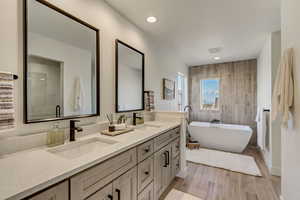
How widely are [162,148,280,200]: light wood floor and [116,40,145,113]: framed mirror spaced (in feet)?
4.53

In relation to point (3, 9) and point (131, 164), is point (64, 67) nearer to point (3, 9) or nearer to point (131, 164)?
point (3, 9)

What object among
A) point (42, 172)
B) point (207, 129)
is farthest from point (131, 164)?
point (207, 129)

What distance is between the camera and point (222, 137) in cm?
352

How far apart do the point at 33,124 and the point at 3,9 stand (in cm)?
85

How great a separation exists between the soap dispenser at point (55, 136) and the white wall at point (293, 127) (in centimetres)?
203

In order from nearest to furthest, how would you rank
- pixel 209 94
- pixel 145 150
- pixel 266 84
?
1. pixel 145 150
2. pixel 266 84
3. pixel 209 94

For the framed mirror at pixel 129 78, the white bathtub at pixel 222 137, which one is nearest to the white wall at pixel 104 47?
the framed mirror at pixel 129 78

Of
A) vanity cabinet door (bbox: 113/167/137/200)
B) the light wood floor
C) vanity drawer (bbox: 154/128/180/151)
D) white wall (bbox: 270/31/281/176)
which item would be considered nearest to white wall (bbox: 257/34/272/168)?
white wall (bbox: 270/31/281/176)

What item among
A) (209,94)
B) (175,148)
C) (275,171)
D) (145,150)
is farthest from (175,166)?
(209,94)

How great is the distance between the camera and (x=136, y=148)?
50.7 inches

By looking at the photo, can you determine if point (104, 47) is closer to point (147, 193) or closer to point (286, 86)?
point (147, 193)

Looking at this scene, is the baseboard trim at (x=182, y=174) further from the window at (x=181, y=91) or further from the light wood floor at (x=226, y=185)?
the window at (x=181, y=91)

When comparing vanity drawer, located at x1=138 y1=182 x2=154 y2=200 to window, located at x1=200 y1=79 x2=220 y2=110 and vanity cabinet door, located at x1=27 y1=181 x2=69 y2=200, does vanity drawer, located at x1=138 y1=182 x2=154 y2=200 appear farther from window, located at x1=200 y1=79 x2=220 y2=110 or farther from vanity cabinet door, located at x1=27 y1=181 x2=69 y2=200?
window, located at x1=200 y1=79 x2=220 y2=110

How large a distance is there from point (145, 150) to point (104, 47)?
135 centimetres
